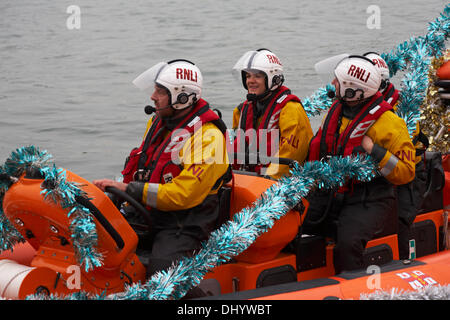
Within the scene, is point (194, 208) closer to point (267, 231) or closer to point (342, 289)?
point (267, 231)

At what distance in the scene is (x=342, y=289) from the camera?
386 cm

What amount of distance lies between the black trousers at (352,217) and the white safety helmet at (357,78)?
1.81 ft

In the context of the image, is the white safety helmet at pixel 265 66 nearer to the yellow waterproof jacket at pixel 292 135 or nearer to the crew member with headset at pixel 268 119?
the crew member with headset at pixel 268 119

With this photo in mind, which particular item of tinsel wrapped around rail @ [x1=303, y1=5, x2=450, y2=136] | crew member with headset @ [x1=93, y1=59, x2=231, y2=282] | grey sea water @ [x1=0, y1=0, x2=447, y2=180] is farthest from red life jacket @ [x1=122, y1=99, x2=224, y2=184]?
grey sea water @ [x1=0, y1=0, x2=447, y2=180]

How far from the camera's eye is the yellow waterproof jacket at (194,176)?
3738 millimetres

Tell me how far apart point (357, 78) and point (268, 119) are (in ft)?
2.97

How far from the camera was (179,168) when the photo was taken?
394 cm

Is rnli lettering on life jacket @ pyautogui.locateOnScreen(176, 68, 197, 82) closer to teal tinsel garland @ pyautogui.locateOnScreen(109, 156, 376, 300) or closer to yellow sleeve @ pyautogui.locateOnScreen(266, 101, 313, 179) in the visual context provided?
teal tinsel garland @ pyautogui.locateOnScreen(109, 156, 376, 300)

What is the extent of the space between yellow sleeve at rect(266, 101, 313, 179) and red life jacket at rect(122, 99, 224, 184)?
3.31ft

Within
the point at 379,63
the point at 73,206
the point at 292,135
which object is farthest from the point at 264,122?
the point at 73,206

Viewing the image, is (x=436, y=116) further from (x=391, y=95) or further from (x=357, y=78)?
(x=357, y=78)

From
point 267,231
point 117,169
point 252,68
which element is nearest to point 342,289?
point 267,231

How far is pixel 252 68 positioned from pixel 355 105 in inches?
35.6

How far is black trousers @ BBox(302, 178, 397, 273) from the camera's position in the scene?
4391 mm
